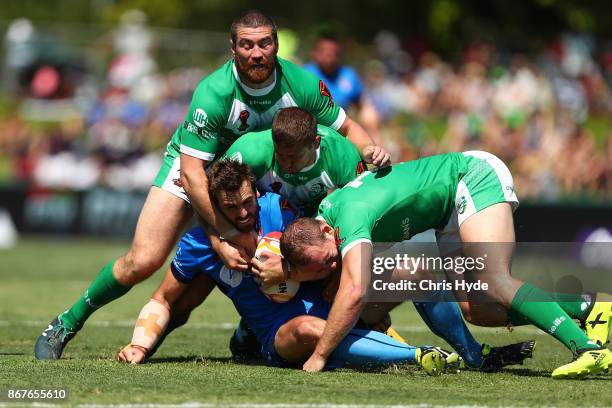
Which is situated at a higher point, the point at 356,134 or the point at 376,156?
the point at 356,134

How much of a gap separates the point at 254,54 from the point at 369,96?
13.4 meters

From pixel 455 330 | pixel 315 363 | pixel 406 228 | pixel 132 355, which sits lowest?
pixel 132 355

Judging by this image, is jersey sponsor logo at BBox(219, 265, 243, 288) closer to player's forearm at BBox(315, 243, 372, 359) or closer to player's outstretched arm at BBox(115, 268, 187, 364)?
player's outstretched arm at BBox(115, 268, 187, 364)

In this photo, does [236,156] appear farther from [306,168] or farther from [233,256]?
[233,256]

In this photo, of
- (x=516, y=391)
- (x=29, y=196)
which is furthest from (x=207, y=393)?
(x=29, y=196)

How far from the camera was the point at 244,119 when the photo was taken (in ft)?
24.3

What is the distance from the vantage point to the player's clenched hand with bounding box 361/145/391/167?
280 inches

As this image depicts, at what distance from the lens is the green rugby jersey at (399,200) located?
22.0 feet

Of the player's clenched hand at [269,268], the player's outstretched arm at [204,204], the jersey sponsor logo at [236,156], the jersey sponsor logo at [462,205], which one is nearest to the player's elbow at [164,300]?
the player's outstretched arm at [204,204]

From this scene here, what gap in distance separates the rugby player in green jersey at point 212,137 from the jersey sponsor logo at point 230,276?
0.75ft

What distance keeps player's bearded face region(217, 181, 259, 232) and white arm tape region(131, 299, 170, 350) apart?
856mm

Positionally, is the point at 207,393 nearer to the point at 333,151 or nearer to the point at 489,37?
the point at 333,151

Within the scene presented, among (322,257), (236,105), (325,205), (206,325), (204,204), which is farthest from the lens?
(206,325)

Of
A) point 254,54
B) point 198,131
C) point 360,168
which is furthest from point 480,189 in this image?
point 198,131
